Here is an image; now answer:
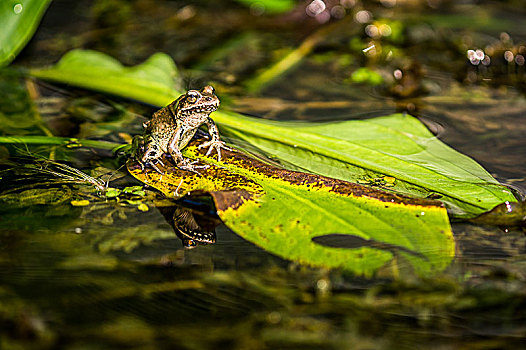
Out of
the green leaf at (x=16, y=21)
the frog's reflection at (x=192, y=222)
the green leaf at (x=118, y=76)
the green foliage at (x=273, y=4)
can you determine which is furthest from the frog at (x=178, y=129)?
the green foliage at (x=273, y=4)

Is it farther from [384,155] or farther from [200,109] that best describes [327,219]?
[200,109]

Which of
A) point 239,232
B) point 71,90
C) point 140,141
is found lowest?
point 239,232

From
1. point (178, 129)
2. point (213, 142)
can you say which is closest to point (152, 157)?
point (178, 129)

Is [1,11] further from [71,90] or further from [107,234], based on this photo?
[107,234]

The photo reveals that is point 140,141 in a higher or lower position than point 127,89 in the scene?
lower

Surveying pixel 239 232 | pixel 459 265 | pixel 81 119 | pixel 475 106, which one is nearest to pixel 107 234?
pixel 239 232
